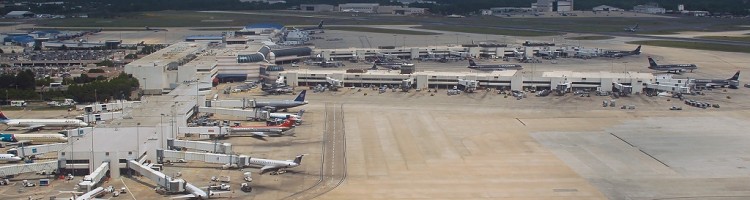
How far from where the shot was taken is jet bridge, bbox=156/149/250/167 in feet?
125

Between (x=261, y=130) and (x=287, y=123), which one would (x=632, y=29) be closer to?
(x=287, y=123)

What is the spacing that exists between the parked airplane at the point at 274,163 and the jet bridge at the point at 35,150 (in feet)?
28.1

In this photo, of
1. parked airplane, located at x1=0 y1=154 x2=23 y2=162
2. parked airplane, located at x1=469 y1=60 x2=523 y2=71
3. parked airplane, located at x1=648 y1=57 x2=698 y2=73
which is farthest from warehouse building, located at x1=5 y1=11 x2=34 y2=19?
parked airplane, located at x1=0 y1=154 x2=23 y2=162

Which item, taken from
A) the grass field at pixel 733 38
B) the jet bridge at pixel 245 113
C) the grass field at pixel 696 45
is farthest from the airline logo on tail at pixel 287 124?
the grass field at pixel 733 38

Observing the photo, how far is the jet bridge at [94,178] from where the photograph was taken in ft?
108

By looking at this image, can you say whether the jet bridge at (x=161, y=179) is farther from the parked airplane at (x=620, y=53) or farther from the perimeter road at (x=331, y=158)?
the parked airplane at (x=620, y=53)

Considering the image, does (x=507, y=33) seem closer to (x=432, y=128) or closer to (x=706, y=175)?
(x=432, y=128)

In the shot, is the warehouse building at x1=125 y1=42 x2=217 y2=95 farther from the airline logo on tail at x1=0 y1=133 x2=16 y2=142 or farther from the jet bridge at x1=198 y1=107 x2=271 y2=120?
the airline logo on tail at x1=0 y1=133 x2=16 y2=142

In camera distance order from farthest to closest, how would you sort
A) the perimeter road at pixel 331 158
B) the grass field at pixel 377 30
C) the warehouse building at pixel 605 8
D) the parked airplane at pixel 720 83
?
1. the warehouse building at pixel 605 8
2. the grass field at pixel 377 30
3. the parked airplane at pixel 720 83
4. the perimeter road at pixel 331 158

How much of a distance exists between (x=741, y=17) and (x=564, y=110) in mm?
107993

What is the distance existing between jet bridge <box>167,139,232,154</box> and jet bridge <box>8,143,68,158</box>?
473cm

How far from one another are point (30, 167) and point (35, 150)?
3.42 meters

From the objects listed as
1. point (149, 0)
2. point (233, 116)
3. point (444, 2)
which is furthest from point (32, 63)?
point (444, 2)

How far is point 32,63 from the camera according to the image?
3243 inches
